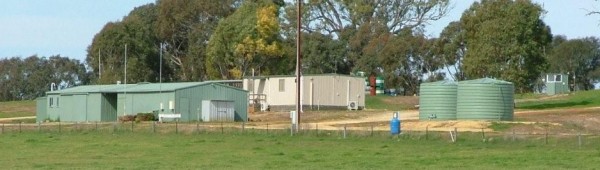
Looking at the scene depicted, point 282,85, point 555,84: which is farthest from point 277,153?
point 555,84

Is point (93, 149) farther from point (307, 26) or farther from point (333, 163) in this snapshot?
point (307, 26)

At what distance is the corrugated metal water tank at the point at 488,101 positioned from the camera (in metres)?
63.8

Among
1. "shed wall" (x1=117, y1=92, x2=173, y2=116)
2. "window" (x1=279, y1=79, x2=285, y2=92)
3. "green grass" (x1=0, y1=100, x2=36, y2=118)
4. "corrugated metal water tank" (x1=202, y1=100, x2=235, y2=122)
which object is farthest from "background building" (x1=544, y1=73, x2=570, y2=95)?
"green grass" (x1=0, y1=100, x2=36, y2=118)

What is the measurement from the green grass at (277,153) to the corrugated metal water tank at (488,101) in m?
15.8

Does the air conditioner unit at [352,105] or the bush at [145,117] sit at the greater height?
the air conditioner unit at [352,105]

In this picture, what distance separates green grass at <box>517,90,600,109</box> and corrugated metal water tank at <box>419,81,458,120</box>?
23096 millimetres

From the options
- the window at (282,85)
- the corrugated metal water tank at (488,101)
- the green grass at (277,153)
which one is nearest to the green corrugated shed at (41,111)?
the window at (282,85)

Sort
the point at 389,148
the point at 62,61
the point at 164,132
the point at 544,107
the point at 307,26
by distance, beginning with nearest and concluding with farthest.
→ the point at 389,148 < the point at 164,132 < the point at 544,107 < the point at 307,26 < the point at 62,61

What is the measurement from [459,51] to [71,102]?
3615 cm

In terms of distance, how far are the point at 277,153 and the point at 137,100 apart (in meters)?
39.5

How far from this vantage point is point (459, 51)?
334 feet

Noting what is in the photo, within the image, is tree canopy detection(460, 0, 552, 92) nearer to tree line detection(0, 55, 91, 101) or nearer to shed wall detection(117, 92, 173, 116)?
shed wall detection(117, 92, 173, 116)

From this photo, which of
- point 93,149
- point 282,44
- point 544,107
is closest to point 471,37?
point 544,107

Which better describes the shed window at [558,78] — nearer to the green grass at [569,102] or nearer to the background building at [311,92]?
the green grass at [569,102]
